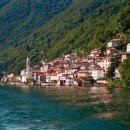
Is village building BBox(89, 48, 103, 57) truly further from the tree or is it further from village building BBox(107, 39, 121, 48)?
the tree

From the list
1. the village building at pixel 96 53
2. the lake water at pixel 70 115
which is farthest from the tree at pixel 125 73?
the village building at pixel 96 53

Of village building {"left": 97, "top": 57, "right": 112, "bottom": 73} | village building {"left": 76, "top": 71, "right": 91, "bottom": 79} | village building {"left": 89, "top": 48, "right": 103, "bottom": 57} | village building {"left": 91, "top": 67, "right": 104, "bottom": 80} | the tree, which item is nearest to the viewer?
the tree

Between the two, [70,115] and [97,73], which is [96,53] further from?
[70,115]

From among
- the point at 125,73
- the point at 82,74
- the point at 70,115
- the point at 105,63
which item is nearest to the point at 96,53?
the point at 82,74

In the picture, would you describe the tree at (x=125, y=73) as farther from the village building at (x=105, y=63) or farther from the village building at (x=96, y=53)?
the village building at (x=96, y=53)

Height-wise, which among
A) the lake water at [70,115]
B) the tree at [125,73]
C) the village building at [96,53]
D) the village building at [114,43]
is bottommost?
the lake water at [70,115]

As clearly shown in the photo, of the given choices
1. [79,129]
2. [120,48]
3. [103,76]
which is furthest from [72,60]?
[79,129]

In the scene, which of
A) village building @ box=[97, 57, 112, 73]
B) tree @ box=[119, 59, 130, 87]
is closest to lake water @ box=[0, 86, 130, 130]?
tree @ box=[119, 59, 130, 87]

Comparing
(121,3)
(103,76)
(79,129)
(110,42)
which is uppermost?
(121,3)

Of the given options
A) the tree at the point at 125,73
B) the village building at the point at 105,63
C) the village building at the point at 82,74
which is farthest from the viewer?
the village building at the point at 82,74

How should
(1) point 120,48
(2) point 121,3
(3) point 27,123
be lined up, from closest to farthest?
(3) point 27,123, (1) point 120,48, (2) point 121,3

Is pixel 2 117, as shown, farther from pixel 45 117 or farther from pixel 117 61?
pixel 117 61
